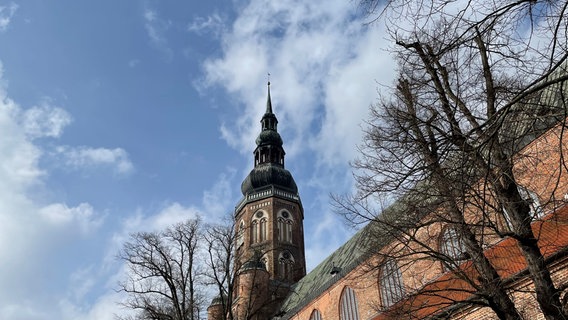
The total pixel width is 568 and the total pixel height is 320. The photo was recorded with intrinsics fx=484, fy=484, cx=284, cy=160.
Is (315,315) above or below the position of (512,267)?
above

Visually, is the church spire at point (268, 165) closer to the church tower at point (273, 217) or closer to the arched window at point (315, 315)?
the church tower at point (273, 217)

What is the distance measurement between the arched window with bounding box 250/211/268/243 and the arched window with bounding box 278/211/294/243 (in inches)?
41.2

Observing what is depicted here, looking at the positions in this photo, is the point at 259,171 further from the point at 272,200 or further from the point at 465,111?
the point at 465,111

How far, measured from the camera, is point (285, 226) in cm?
3494

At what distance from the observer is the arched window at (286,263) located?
3284 cm

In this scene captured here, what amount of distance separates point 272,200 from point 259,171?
2.84m

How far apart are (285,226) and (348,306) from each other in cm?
1470

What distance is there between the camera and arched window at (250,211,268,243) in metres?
34.2

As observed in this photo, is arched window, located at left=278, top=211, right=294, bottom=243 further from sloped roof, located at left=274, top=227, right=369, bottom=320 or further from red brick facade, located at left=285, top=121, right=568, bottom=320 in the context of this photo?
red brick facade, located at left=285, top=121, right=568, bottom=320

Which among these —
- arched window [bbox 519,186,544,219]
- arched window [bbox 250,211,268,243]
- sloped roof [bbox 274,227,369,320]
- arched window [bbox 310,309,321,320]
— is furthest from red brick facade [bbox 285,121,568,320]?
arched window [bbox 250,211,268,243]

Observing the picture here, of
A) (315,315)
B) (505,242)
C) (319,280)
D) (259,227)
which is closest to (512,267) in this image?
(505,242)

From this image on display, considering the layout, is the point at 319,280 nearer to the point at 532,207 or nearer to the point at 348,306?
the point at 348,306

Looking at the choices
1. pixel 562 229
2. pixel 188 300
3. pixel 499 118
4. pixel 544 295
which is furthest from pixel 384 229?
pixel 188 300

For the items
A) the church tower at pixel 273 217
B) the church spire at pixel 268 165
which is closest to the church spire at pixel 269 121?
the church spire at pixel 268 165
